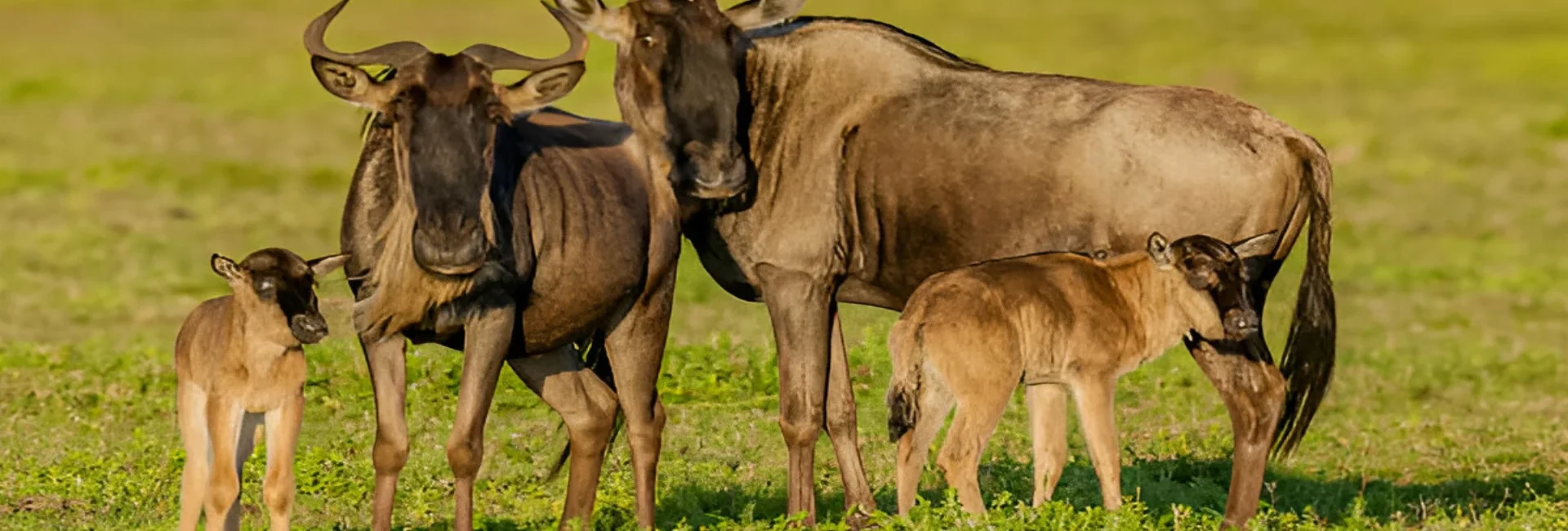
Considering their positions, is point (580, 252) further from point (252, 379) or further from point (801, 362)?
point (252, 379)

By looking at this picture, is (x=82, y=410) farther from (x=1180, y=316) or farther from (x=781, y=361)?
(x=1180, y=316)

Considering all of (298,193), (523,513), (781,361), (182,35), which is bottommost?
(523,513)

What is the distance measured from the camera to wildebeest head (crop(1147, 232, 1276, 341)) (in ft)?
31.5

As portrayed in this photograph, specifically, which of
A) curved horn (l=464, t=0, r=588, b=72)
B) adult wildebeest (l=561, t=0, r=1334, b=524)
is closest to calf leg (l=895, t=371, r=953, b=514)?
adult wildebeest (l=561, t=0, r=1334, b=524)

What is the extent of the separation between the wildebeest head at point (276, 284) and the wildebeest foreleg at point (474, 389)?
59 cm

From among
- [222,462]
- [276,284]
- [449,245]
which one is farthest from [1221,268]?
[222,462]

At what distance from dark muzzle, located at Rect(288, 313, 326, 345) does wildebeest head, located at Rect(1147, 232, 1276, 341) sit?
10.8ft

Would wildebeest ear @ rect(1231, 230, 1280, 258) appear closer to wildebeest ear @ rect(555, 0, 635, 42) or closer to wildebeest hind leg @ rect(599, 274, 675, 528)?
wildebeest hind leg @ rect(599, 274, 675, 528)

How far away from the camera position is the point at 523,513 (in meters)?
11.1

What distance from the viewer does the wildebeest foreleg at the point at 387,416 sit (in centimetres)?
939

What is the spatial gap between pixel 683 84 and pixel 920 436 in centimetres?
181

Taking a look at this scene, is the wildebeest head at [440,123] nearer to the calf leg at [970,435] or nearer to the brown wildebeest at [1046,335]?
the brown wildebeest at [1046,335]

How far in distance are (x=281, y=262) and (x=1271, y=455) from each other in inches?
200

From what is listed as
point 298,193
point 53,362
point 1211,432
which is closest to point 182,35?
point 298,193
